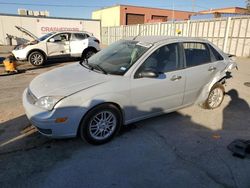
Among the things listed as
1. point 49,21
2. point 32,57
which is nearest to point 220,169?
point 32,57

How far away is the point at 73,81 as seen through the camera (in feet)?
10.4

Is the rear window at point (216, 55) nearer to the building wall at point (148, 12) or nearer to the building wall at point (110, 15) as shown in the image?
the building wall at point (148, 12)

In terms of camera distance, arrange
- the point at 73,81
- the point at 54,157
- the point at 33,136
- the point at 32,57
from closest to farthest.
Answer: the point at 54,157 < the point at 73,81 < the point at 33,136 < the point at 32,57

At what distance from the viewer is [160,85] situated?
356cm

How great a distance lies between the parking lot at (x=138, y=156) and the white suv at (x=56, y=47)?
631 centimetres

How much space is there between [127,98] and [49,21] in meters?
22.9

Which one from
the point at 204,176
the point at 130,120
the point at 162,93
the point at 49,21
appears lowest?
the point at 204,176

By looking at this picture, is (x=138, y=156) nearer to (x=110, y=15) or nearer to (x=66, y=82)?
(x=66, y=82)

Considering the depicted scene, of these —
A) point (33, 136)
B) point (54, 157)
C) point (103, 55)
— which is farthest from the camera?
point (103, 55)

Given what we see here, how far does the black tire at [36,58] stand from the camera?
9887 mm

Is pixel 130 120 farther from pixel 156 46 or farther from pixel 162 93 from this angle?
pixel 156 46

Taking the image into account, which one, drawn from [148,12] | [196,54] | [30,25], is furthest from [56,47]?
[148,12]

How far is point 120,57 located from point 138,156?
1.78m

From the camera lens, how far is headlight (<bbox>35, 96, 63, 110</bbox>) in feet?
9.32
